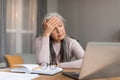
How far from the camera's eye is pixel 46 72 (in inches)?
65.6

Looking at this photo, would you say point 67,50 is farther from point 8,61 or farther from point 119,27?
point 119,27

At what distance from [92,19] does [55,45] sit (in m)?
3.38

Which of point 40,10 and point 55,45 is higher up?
point 40,10

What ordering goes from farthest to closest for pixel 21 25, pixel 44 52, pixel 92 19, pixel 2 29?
pixel 92 19, pixel 21 25, pixel 2 29, pixel 44 52

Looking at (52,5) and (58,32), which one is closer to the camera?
(58,32)

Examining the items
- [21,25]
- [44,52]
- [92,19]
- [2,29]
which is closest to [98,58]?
[44,52]

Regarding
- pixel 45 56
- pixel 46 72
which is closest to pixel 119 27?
pixel 45 56

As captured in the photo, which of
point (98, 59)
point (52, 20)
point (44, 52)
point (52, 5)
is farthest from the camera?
point (52, 5)

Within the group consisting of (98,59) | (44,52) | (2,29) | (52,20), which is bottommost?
(2,29)

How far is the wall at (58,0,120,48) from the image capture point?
5.28m

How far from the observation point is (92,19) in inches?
222

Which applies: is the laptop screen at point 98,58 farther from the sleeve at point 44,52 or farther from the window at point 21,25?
the window at point 21,25

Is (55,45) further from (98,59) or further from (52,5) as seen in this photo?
(52,5)

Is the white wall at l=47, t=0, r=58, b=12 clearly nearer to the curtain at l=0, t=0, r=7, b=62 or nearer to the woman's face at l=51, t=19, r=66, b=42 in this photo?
the curtain at l=0, t=0, r=7, b=62
